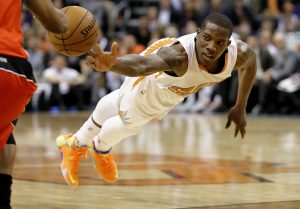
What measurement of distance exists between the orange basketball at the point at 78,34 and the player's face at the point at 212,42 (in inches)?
42.8

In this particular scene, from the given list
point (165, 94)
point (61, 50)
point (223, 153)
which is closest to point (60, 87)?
point (223, 153)

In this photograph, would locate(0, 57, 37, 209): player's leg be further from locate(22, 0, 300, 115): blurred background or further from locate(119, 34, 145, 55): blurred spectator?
locate(119, 34, 145, 55): blurred spectator

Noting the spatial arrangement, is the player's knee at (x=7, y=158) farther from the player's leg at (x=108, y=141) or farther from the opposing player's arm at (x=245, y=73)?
the opposing player's arm at (x=245, y=73)

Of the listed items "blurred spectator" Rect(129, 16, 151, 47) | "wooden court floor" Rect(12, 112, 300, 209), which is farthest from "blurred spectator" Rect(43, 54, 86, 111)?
"wooden court floor" Rect(12, 112, 300, 209)

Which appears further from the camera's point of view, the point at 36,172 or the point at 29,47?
the point at 29,47

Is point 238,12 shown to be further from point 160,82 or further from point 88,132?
point 160,82

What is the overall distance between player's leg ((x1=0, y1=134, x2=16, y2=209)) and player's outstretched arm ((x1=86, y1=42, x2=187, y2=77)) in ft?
2.34

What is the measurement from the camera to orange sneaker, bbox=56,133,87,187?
221 inches

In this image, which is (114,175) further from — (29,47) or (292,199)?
(29,47)

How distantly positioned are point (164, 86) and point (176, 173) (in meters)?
1.34

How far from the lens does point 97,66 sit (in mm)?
4215

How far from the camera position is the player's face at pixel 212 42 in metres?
5.09

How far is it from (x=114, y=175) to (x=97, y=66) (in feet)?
5.59

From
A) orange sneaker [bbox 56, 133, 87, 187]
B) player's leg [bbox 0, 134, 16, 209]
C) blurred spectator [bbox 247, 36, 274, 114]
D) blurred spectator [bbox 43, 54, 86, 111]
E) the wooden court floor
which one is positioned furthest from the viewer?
blurred spectator [bbox 43, 54, 86, 111]
